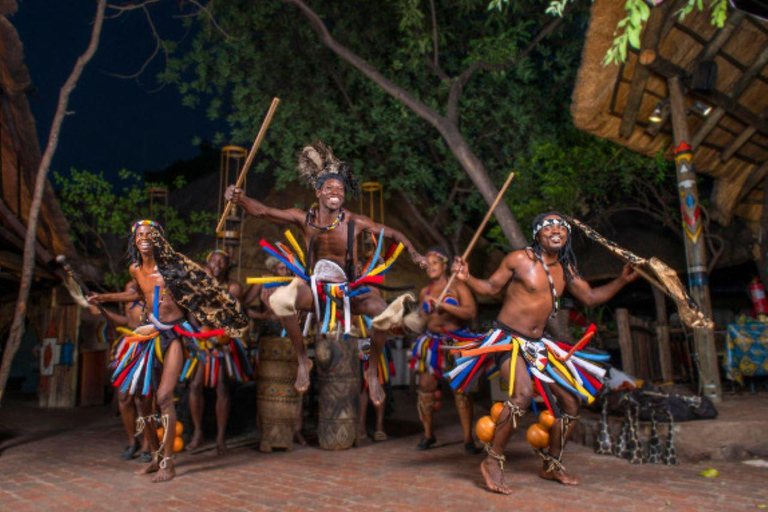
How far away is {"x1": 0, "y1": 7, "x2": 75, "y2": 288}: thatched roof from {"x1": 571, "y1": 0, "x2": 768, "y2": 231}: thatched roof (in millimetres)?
7378

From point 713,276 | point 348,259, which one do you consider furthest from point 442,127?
point 713,276

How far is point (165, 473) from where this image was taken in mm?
5359

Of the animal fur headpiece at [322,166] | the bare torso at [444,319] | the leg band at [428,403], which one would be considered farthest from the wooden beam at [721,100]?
the leg band at [428,403]

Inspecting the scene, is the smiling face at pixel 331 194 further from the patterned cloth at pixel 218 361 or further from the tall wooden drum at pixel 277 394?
the patterned cloth at pixel 218 361

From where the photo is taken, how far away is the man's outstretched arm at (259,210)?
4395 mm

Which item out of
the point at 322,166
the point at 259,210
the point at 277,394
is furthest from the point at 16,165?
the point at 259,210

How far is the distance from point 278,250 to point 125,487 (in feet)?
8.01

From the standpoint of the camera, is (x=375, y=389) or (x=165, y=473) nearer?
(x=375, y=389)

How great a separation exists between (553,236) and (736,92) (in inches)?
197

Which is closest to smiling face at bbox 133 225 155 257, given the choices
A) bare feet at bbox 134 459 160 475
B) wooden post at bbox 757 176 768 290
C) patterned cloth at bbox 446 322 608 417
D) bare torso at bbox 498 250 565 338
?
bare feet at bbox 134 459 160 475

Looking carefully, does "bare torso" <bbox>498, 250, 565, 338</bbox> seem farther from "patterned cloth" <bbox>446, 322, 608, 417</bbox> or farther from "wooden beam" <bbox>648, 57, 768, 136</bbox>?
"wooden beam" <bbox>648, 57, 768, 136</bbox>

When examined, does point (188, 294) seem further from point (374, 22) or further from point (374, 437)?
point (374, 22)

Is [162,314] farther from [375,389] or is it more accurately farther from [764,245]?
[764,245]

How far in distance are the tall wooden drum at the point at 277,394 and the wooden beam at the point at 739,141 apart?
7160 mm
